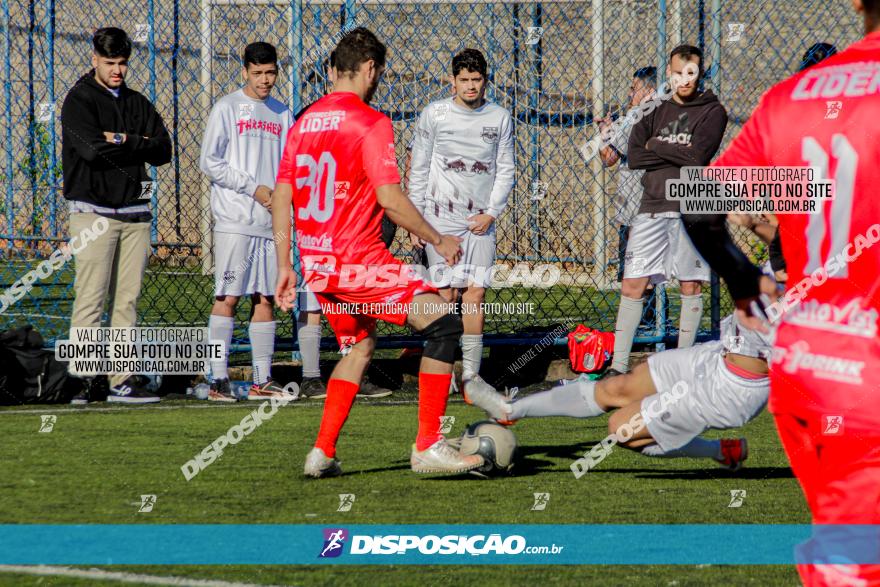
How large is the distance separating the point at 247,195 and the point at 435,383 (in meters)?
2.92

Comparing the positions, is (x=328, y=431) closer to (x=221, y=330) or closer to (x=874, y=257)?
(x=221, y=330)

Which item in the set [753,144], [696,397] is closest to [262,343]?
[696,397]

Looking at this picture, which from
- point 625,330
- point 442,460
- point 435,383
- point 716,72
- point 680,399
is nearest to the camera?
point 680,399

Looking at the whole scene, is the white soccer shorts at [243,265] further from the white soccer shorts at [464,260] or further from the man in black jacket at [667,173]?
the man in black jacket at [667,173]

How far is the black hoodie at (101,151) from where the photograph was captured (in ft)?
27.7

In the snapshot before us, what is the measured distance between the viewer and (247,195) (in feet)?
28.8

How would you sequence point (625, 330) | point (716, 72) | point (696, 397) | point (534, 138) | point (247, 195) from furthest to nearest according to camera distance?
point (534, 138) < point (716, 72) < point (625, 330) < point (247, 195) < point (696, 397)

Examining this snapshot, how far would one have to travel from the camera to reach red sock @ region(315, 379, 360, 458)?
629 cm

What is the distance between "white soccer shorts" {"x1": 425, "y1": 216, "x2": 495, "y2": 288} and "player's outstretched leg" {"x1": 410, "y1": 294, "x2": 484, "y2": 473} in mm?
2637

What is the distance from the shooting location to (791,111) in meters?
2.96

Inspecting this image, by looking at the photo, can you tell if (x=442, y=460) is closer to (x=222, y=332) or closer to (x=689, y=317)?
(x=222, y=332)

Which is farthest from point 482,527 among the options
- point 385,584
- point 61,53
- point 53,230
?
point 61,53

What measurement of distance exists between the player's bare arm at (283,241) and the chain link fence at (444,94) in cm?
459

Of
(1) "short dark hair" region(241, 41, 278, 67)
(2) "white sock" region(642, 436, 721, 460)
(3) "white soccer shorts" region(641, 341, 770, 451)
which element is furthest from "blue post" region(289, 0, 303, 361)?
(3) "white soccer shorts" region(641, 341, 770, 451)
